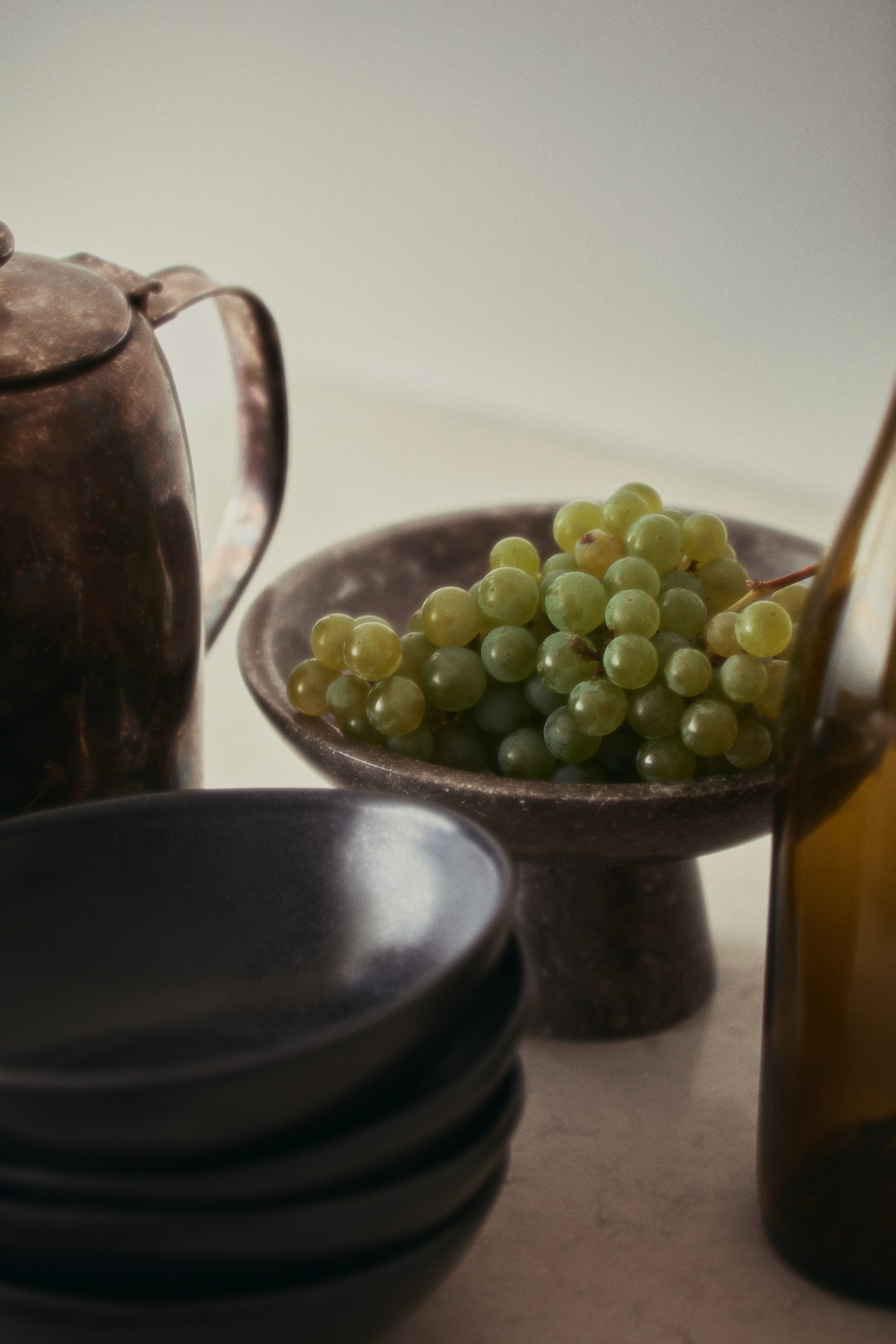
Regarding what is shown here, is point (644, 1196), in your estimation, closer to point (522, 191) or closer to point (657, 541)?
point (657, 541)

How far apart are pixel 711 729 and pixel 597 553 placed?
96 millimetres

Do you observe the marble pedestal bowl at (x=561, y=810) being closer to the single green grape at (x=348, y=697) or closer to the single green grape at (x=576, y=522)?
the single green grape at (x=348, y=697)

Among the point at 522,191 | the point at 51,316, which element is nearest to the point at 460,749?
the point at 51,316

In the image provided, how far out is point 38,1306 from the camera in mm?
318

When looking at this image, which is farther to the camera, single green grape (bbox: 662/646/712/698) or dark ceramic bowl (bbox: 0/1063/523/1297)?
single green grape (bbox: 662/646/712/698)

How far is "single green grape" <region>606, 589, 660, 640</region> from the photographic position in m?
0.53

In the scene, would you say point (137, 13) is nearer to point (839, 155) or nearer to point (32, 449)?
point (839, 155)

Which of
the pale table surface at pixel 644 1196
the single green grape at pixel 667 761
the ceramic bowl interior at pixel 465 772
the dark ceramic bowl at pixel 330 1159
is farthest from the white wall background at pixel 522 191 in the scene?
the dark ceramic bowl at pixel 330 1159

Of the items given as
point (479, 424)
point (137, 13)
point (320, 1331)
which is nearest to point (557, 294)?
point (479, 424)

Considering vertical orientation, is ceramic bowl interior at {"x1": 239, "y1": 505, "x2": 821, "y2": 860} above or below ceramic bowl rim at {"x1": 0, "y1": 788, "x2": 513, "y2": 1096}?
below

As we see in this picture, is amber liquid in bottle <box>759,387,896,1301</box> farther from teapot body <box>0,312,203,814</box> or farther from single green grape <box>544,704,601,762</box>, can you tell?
teapot body <box>0,312,203,814</box>

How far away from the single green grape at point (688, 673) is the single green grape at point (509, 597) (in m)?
0.07

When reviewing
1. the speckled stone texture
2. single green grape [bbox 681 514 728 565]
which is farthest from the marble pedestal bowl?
single green grape [bbox 681 514 728 565]

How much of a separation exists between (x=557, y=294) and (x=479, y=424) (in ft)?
0.74
